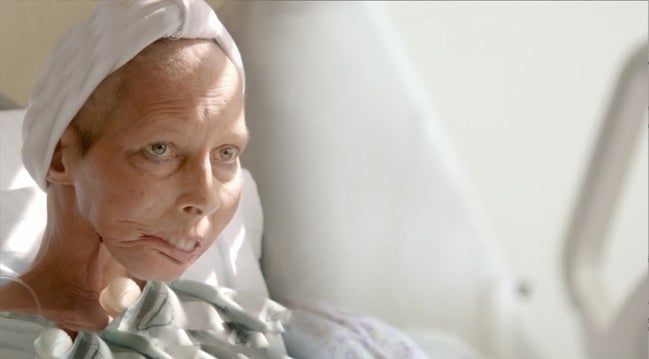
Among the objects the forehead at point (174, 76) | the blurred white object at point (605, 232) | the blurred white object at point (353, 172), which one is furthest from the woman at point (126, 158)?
the blurred white object at point (605, 232)

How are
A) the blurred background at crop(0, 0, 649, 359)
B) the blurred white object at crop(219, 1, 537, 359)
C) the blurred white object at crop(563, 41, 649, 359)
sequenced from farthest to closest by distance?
1. the blurred white object at crop(219, 1, 537, 359)
2. the blurred background at crop(0, 0, 649, 359)
3. the blurred white object at crop(563, 41, 649, 359)

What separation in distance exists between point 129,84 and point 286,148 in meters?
0.50

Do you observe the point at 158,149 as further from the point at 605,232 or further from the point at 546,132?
the point at 605,232

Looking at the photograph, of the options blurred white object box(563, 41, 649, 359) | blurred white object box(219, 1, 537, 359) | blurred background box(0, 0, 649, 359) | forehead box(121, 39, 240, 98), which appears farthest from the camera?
blurred white object box(219, 1, 537, 359)

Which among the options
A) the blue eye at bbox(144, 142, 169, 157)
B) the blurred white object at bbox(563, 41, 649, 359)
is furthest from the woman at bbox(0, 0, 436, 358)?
the blurred white object at bbox(563, 41, 649, 359)

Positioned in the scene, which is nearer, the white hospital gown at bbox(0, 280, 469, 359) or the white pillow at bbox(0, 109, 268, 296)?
the white hospital gown at bbox(0, 280, 469, 359)

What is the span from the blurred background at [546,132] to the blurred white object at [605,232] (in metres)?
0.10

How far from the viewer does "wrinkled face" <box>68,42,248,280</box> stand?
1006 millimetres

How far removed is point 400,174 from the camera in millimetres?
1304

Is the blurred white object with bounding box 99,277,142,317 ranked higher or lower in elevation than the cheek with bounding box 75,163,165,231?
lower

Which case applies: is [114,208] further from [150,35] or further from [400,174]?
[400,174]

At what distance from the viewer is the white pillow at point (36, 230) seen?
3.81 feet

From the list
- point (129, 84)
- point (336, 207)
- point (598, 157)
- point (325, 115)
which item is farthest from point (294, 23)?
point (598, 157)

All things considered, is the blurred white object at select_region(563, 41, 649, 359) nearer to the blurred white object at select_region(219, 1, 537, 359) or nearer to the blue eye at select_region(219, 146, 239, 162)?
the blurred white object at select_region(219, 1, 537, 359)
